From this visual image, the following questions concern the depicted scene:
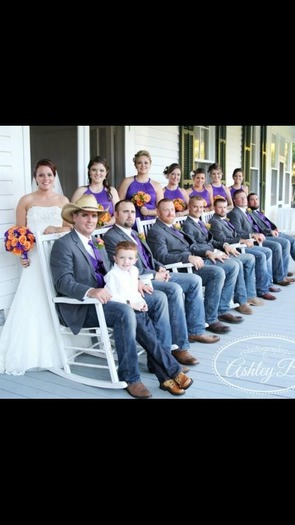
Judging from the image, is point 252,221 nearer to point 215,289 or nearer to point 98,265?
point 215,289

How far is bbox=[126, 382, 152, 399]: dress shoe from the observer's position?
2.57 meters

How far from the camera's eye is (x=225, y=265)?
3938 millimetres

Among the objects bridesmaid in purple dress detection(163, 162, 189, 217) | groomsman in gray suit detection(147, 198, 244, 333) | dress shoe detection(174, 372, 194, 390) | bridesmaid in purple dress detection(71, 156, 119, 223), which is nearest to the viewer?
dress shoe detection(174, 372, 194, 390)

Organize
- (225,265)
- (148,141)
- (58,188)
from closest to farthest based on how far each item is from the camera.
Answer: (58,188)
(225,265)
(148,141)

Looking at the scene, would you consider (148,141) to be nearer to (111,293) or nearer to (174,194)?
(174,194)

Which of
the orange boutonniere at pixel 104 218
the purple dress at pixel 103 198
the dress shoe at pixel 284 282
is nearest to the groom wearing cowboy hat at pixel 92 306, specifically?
the orange boutonniere at pixel 104 218

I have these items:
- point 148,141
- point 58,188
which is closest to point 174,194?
point 148,141

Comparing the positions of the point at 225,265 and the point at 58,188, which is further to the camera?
the point at 225,265

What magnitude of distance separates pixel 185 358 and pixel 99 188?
53.1 inches

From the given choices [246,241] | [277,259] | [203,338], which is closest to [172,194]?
[246,241]

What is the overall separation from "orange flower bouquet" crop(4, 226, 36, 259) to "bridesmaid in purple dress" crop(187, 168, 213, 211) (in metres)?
2.45

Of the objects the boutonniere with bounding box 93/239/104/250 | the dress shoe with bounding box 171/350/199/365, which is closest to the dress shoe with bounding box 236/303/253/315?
the dress shoe with bounding box 171/350/199/365

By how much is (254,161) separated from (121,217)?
5915 millimetres

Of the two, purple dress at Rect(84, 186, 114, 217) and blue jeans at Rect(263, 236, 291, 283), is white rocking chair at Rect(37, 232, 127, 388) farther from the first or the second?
blue jeans at Rect(263, 236, 291, 283)
